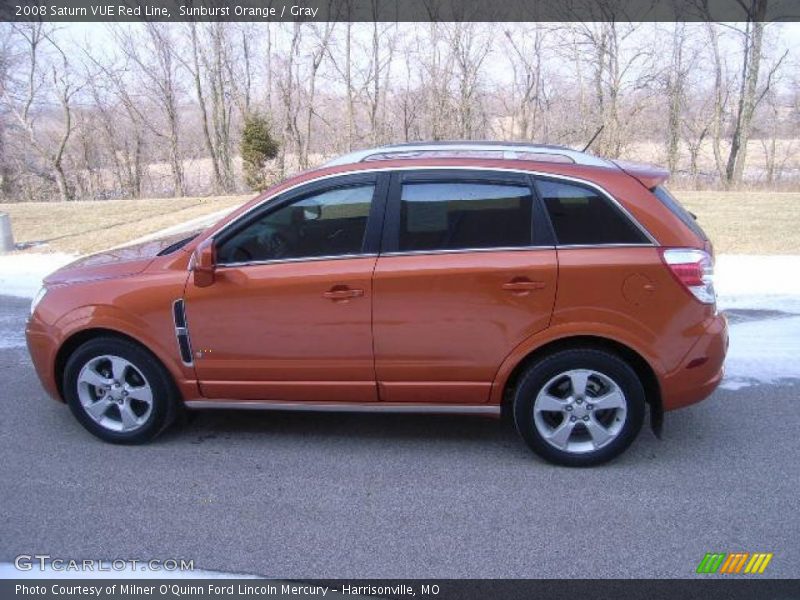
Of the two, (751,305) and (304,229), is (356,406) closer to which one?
(304,229)

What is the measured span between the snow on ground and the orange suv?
1854 mm

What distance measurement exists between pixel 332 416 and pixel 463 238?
5.33 feet

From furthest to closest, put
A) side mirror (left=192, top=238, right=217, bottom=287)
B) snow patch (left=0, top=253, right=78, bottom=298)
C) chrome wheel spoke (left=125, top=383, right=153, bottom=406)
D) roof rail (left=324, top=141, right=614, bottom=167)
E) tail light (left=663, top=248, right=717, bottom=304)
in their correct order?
snow patch (left=0, top=253, right=78, bottom=298) → chrome wheel spoke (left=125, top=383, right=153, bottom=406) → roof rail (left=324, top=141, right=614, bottom=167) → side mirror (left=192, top=238, right=217, bottom=287) → tail light (left=663, top=248, right=717, bottom=304)

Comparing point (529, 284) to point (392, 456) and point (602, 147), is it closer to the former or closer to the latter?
point (392, 456)

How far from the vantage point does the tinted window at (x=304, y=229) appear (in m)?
3.78

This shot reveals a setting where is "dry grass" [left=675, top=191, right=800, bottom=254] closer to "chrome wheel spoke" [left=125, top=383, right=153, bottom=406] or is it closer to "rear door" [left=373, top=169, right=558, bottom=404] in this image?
"rear door" [left=373, top=169, right=558, bottom=404]

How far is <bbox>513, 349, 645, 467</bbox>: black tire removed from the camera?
3551 mm

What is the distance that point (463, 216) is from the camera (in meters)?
3.68

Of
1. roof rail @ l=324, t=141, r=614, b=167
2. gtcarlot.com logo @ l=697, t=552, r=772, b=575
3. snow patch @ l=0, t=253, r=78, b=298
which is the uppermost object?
roof rail @ l=324, t=141, r=614, b=167

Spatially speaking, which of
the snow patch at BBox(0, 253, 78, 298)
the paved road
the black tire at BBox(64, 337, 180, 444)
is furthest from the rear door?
the snow patch at BBox(0, 253, 78, 298)

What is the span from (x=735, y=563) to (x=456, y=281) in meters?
1.86

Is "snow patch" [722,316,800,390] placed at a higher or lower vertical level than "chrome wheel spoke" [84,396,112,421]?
lower

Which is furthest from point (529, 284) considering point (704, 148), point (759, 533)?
point (704, 148)

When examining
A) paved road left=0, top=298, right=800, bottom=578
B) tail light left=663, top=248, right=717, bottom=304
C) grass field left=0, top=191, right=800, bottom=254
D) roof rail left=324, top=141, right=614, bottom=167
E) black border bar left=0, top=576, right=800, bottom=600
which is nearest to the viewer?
black border bar left=0, top=576, right=800, bottom=600
